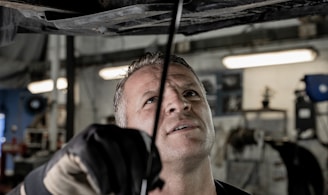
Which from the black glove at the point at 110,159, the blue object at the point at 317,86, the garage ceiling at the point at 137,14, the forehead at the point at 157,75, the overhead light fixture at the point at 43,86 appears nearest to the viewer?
the black glove at the point at 110,159

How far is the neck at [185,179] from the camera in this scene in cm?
123

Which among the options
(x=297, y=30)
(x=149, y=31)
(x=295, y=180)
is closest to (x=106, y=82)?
(x=297, y=30)

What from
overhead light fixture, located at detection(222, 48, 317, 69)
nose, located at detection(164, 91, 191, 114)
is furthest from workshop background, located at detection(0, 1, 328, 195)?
nose, located at detection(164, 91, 191, 114)

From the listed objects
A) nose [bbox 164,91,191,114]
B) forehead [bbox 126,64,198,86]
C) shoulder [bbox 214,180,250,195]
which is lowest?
shoulder [bbox 214,180,250,195]

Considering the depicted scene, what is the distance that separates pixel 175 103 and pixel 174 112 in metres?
0.03

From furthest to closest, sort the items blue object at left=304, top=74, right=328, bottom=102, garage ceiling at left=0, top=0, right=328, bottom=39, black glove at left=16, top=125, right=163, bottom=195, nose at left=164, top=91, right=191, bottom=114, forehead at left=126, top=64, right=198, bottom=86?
blue object at left=304, top=74, right=328, bottom=102
forehead at left=126, top=64, right=198, bottom=86
nose at left=164, top=91, right=191, bottom=114
garage ceiling at left=0, top=0, right=328, bottom=39
black glove at left=16, top=125, right=163, bottom=195

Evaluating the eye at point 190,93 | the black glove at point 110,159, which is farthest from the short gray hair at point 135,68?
the black glove at point 110,159

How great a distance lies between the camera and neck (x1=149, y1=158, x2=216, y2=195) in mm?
1228

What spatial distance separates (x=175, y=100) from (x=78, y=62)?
586cm

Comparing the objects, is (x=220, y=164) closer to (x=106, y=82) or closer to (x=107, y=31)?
(x=106, y=82)

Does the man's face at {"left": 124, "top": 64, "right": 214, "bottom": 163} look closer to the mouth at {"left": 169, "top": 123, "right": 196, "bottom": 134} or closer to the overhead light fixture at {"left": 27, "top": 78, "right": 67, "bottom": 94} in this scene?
the mouth at {"left": 169, "top": 123, "right": 196, "bottom": 134}

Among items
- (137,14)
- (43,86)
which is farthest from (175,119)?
(43,86)

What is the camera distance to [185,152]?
3.79 feet

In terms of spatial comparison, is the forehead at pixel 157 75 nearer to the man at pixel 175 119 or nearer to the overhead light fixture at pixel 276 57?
the man at pixel 175 119
